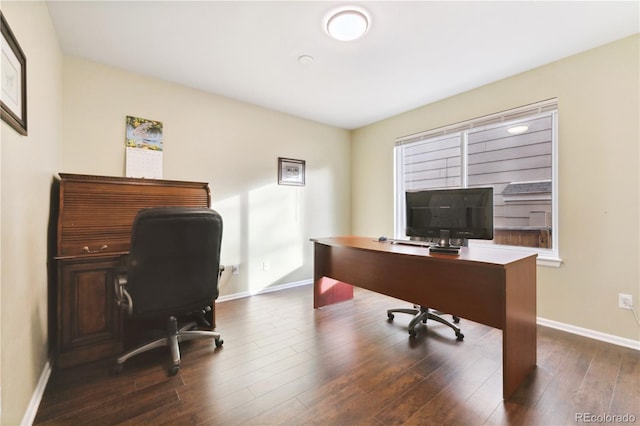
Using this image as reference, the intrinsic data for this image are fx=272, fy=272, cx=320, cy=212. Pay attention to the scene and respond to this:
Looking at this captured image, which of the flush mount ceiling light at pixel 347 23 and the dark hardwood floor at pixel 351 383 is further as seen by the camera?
the flush mount ceiling light at pixel 347 23

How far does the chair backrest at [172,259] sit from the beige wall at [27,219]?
47cm

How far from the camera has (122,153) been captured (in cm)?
271

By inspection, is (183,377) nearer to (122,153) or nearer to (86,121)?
(122,153)

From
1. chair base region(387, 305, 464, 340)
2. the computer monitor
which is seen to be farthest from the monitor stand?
chair base region(387, 305, 464, 340)

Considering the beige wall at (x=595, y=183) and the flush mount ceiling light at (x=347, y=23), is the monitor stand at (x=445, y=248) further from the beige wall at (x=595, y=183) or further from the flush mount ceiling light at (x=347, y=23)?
the flush mount ceiling light at (x=347, y=23)

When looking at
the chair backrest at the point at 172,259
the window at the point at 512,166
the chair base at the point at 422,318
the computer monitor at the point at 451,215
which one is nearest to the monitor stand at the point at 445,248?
the computer monitor at the point at 451,215

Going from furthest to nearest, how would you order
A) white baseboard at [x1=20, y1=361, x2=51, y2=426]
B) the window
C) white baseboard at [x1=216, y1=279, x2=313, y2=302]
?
white baseboard at [x1=216, y1=279, x2=313, y2=302], the window, white baseboard at [x1=20, y1=361, x2=51, y2=426]

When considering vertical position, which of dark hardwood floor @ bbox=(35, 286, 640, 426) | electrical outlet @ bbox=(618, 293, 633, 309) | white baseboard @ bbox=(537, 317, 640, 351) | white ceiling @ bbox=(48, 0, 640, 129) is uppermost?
white ceiling @ bbox=(48, 0, 640, 129)

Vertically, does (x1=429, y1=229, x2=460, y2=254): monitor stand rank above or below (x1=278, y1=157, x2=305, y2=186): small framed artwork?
below

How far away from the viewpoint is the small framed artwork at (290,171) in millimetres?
3857

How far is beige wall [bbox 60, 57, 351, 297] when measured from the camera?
256 centimetres

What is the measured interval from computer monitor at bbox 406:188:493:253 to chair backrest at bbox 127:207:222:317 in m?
1.56

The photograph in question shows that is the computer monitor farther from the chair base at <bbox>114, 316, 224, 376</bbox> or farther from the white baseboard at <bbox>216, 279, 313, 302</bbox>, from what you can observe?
the white baseboard at <bbox>216, 279, 313, 302</bbox>

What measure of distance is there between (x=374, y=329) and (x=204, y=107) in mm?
3063
